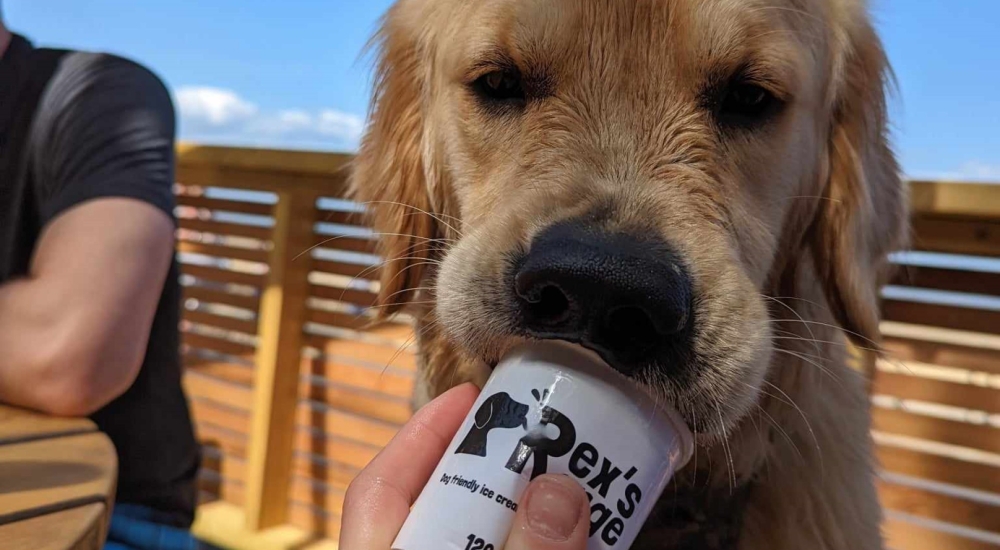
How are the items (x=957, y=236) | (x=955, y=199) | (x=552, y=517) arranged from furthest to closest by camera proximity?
(x=957, y=236)
(x=955, y=199)
(x=552, y=517)

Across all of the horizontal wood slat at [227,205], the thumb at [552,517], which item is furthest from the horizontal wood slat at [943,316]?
the horizontal wood slat at [227,205]

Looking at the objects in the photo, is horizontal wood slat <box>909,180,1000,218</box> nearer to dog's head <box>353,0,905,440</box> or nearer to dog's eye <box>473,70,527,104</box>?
dog's head <box>353,0,905,440</box>

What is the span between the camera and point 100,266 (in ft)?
4.24

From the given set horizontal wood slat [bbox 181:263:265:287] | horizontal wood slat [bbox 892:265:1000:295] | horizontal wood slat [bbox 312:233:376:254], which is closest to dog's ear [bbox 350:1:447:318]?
horizontal wood slat [bbox 312:233:376:254]

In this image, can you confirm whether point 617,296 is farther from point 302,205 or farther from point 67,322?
point 302,205

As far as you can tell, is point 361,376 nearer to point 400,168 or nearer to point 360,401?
point 360,401

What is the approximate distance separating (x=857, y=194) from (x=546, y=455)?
87cm

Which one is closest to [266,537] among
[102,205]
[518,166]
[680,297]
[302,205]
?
[302,205]

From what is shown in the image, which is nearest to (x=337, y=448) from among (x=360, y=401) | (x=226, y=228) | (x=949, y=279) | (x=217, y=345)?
(x=360, y=401)

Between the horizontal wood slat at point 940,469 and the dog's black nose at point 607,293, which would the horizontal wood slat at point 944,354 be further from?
the dog's black nose at point 607,293

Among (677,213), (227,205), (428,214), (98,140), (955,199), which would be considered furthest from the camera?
(227,205)

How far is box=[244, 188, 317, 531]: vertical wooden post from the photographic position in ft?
9.46

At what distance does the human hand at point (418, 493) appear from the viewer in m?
0.60

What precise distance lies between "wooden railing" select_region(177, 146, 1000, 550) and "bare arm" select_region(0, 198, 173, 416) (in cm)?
75
